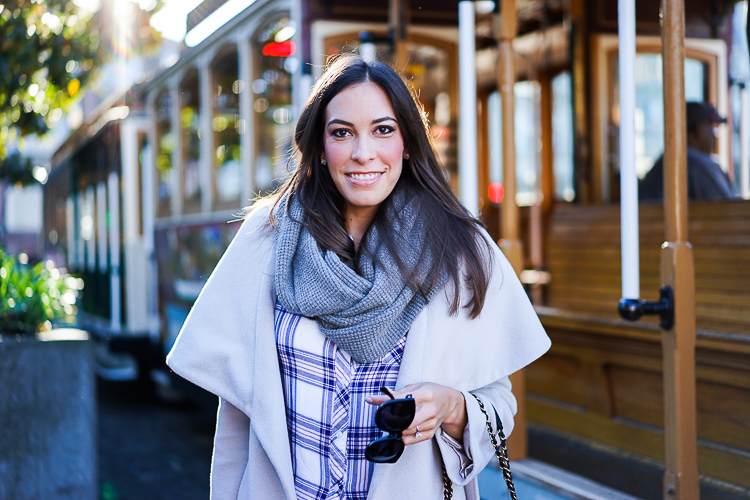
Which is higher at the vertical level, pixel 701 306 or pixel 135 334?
pixel 701 306

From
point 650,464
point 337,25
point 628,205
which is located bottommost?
point 650,464

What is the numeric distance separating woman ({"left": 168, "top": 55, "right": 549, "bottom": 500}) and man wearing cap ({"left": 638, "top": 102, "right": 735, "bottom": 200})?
2.61m

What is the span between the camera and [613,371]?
3.64 meters

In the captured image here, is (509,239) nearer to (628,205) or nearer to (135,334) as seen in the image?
(628,205)

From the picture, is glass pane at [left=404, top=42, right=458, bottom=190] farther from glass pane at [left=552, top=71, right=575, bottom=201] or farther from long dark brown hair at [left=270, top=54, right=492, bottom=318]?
long dark brown hair at [left=270, top=54, right=492, bottom=318]

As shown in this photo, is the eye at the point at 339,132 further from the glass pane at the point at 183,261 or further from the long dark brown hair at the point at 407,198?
the glass pane at the point at 183,261

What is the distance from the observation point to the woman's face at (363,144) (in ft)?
5.71

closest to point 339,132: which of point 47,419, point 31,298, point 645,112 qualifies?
point 47,419

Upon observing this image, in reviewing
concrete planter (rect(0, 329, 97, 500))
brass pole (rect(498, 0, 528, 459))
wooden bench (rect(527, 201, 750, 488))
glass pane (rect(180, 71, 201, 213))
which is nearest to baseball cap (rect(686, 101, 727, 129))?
wooden bench (rect(527, 201, 750, 488))

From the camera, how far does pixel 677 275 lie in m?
2.45

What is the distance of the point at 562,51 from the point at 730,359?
418 cm

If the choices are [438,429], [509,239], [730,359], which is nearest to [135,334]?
[509,239]

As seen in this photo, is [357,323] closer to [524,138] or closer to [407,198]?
[407,198]

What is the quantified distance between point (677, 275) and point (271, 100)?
3.47 meters
